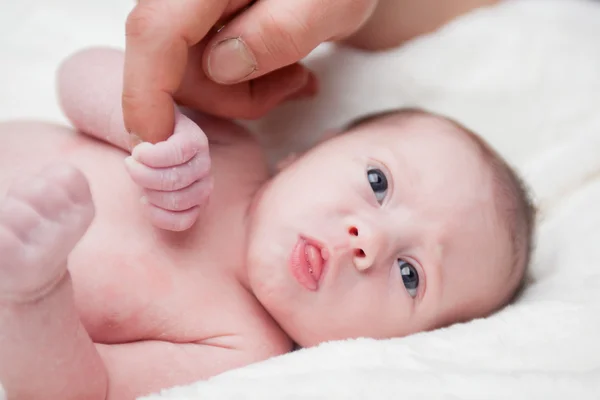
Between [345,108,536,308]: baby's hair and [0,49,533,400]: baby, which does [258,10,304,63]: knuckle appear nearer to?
[0,49,533,400]: baby

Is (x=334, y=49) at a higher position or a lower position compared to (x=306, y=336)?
→ higher

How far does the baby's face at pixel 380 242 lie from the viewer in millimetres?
1031

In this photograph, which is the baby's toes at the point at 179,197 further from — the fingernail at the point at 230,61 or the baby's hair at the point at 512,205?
the baby's hair at the point at 512,205

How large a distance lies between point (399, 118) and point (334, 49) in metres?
0.31

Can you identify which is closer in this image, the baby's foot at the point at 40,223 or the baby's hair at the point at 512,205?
the baby's foot at the point at 40,223

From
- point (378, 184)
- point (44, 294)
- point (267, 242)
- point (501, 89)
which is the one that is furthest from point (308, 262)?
point (501, 89)

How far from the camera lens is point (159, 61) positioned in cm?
92

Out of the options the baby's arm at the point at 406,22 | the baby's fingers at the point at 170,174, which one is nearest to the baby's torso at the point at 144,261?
the baby's fingers at the point at 170,174

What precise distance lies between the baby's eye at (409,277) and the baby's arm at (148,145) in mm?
334

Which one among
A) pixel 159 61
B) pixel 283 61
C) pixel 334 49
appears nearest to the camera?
pixel 159 61

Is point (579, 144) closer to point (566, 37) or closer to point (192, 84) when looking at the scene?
point (566, 37)

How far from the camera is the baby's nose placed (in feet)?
3.31

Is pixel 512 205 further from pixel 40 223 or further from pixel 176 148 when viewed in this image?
pixel 40 223

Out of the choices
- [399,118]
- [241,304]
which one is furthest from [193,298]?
[399,118]
